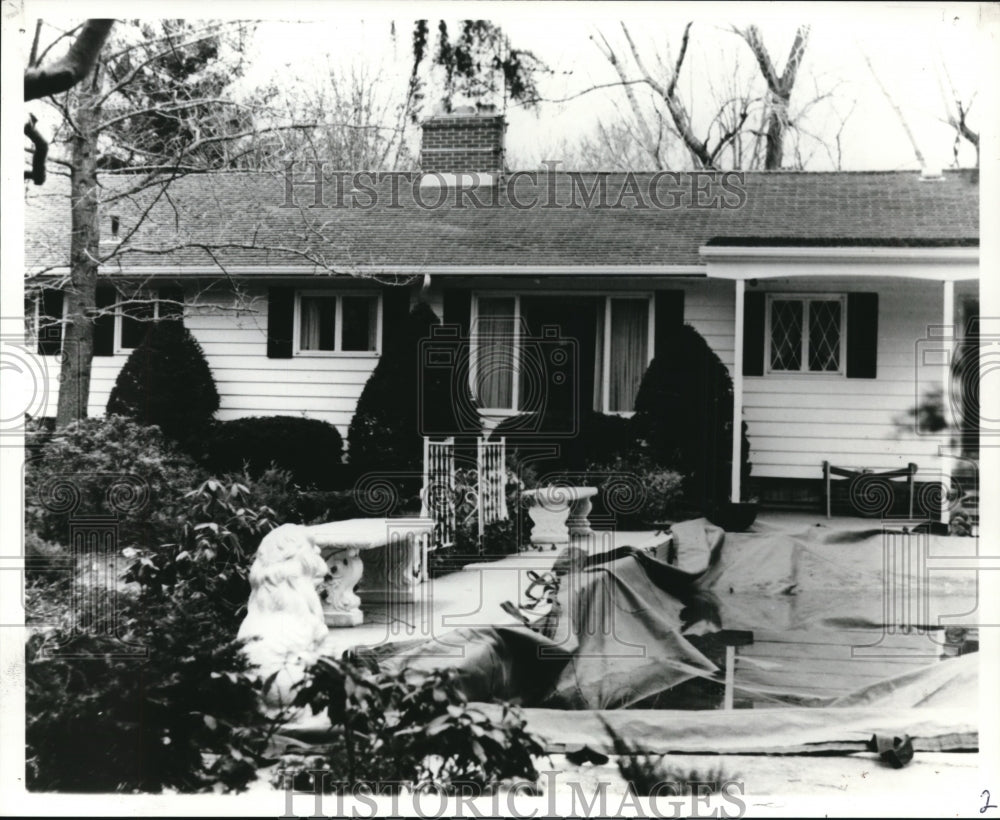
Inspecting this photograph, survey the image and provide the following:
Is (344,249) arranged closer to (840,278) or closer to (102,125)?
(102,125)

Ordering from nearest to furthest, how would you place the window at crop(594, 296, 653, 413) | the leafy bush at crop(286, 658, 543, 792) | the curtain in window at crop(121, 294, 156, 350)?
1. the leafy bush at crop(286, 658, 543, 792)
2. the curtain in window at crop(121, 294, 156, 350)
3. the window at crop(594, 296, 653, 413)

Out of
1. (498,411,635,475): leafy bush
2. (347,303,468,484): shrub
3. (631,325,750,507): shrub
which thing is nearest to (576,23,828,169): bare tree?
(631,325,750,507): shrub

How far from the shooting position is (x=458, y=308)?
564 cm

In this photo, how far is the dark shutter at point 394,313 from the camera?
548cm

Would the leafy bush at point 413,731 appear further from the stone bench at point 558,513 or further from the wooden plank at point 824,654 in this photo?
the wooden plank at point 824,654

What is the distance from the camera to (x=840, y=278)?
20.3 feet

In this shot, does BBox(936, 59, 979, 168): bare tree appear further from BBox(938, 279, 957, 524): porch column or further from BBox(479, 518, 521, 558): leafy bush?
BBox(479, 518, 521, 558): leafy bush

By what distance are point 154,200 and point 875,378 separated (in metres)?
3.90

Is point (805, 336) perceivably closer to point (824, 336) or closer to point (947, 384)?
point (824, 336)

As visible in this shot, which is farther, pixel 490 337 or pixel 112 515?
pixel 490 337

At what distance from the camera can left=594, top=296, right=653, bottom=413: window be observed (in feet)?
18.5

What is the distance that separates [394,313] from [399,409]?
20.6 inches

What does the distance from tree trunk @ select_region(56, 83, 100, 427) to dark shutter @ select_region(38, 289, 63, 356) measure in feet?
0.12

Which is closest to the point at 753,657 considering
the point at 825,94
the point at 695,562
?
the point at 695,562
